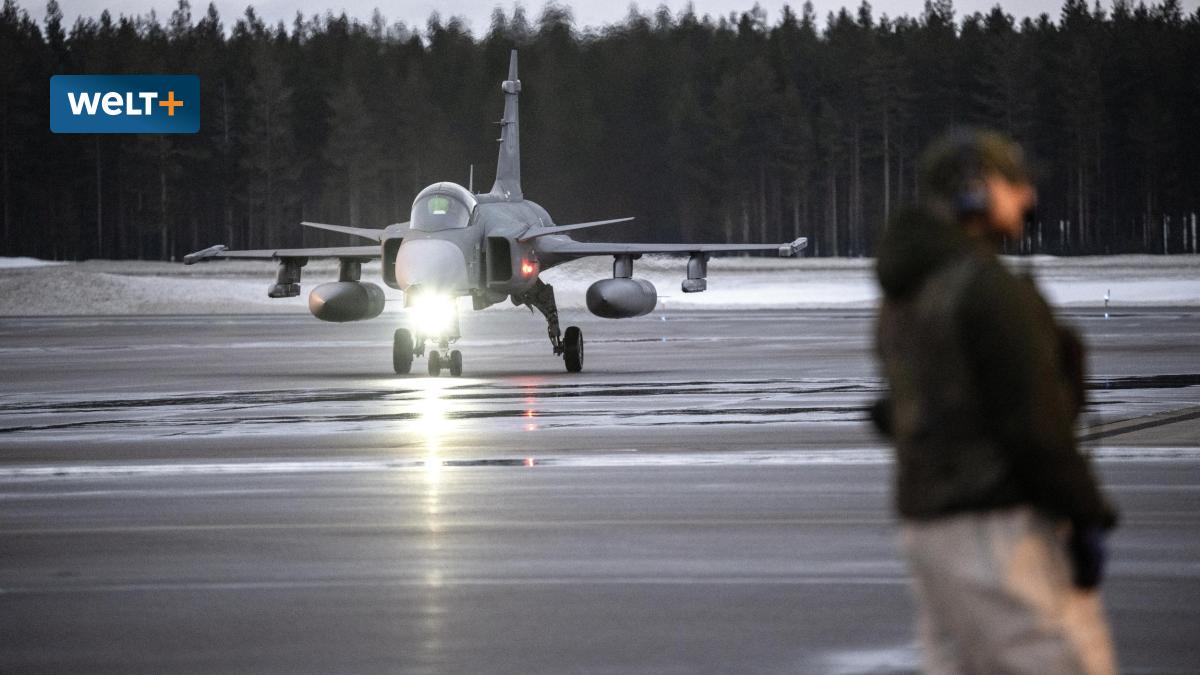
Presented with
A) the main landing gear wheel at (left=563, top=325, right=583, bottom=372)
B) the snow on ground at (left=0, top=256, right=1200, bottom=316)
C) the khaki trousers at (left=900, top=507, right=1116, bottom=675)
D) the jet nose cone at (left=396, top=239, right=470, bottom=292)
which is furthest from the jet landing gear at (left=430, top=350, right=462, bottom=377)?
the snow on ground at (left=0, top=256, right=1200, bottom=316)

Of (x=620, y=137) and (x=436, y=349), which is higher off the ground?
(x=620, y=137)

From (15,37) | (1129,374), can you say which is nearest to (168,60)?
(15,37)

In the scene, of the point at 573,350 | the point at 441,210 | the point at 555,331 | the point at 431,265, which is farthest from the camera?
the point at 555,331

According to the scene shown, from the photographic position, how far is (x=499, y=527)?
11.2m

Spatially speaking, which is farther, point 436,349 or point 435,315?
point 436,349

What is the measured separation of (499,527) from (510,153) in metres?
23.8

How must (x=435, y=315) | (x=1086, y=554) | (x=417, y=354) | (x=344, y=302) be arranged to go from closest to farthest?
1. (x=1086, y=554)
2. (x=435, y=315)
3. (x=417, y=354)
4. (x=344, y=302)

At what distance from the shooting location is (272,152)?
126562 millimetres

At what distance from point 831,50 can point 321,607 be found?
135778 mm

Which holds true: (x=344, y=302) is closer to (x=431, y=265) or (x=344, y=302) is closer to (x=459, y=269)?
(x=459, y=269)

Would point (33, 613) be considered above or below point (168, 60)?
below

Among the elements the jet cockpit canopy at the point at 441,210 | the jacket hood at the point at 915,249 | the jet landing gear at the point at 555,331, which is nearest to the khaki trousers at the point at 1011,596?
the jacket hood at the point at 915,249

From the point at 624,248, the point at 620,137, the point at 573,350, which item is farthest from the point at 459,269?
the point at 620,137

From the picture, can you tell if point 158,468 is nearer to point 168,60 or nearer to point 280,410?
point 280,410
